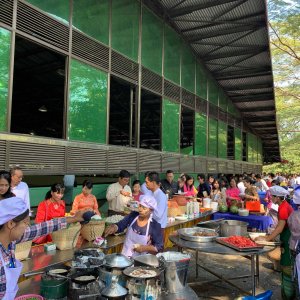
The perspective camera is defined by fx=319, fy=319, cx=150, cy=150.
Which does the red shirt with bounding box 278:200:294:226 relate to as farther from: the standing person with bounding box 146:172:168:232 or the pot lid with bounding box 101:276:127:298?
the pot lid with bounding box 101:276:127:298

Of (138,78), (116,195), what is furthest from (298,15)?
(116,195)

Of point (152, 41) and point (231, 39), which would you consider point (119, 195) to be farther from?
point (231, 39)

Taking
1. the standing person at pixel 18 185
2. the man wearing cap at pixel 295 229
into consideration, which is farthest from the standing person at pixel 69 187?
the man wearing cap at pixel 295 229

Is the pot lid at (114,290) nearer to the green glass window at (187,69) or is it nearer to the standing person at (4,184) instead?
the standing person at (4,184)

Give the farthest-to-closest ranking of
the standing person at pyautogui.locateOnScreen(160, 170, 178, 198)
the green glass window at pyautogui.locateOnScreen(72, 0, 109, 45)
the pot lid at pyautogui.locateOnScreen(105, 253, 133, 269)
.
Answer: the standing person at pyautogui.locateOnScreen(160, 170, 178, 198) < the green glass window at pyautogui.locateOnScreen(72, 0, 109, 45) < the pot lid at pyautogui.locateOnScreen(105, 253, 133, 269)

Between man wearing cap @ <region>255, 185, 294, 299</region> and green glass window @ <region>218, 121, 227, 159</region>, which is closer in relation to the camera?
man wearing cap @ <region>255, 185, 294, 299</region>

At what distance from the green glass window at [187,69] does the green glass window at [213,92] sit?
173 cm

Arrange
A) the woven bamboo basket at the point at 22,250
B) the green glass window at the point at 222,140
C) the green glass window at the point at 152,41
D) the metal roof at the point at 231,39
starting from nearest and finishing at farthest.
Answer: the woven bamboo basket at the point at 22,250
the green glass window at the point at 152,41
the metal roof at the point at 231,39
the green glass window at the point at 222,140

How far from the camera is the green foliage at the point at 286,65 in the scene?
53.9 ft

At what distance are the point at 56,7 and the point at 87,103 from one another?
2.02 meters

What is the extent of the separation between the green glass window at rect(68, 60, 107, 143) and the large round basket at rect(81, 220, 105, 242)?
10.0 ft

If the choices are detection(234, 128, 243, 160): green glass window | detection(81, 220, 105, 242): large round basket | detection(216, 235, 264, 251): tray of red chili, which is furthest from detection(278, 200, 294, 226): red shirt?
detection(234, 128, 243, 160): green glass window

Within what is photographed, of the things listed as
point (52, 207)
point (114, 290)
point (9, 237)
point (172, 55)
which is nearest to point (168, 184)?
point (52, 207)

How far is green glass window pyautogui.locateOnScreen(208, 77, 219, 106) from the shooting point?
1406 centimetres
